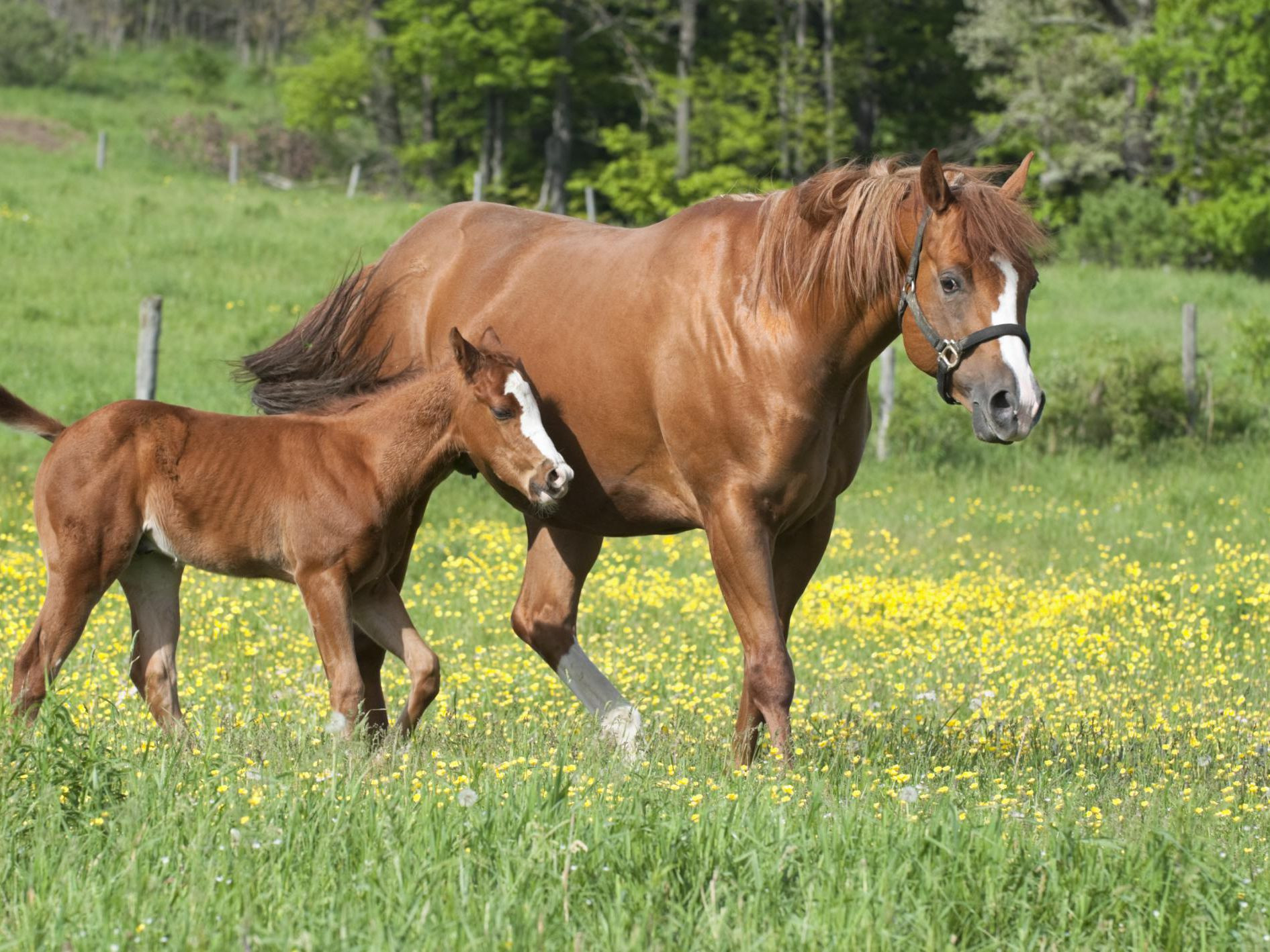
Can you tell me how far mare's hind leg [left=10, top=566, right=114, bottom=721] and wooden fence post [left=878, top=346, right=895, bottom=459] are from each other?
433 inches

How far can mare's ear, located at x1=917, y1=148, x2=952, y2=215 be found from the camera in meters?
4.73

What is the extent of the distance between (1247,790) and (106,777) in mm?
3712

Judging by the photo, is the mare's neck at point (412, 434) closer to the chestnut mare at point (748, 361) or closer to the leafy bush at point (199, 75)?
the chestnut mare at point (748, 361)

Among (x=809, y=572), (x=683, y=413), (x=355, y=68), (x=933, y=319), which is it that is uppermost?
(x=933, y=319)

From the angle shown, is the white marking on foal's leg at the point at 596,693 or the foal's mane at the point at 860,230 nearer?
the foal's mane at the point at 860,230

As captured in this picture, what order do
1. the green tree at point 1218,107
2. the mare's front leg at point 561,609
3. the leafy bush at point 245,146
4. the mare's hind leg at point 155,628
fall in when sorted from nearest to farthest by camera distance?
the mare's hind leg at point 155,628 < the mare's front leg at point 561,609 < the green tree at point 1218,107 < the leafy bush at point 245,146

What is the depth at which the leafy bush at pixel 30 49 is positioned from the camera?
4881 cm

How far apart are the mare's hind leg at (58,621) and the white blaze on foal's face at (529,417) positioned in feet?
5.19

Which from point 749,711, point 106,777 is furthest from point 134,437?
point 749,711

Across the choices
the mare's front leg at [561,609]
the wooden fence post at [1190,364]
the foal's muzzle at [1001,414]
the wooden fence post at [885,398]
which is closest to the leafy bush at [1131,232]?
the wooden fence post at [1190,364]

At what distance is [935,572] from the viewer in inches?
440

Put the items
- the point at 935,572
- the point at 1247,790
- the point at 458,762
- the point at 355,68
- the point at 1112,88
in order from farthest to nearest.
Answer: the point at 355,68 < the point at 1112,88 < the point at 935,572 < the point at 1247,790 < the point at 458,762

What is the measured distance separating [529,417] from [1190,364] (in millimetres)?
13054

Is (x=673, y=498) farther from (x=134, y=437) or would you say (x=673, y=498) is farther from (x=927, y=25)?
(x=927, y=25)
